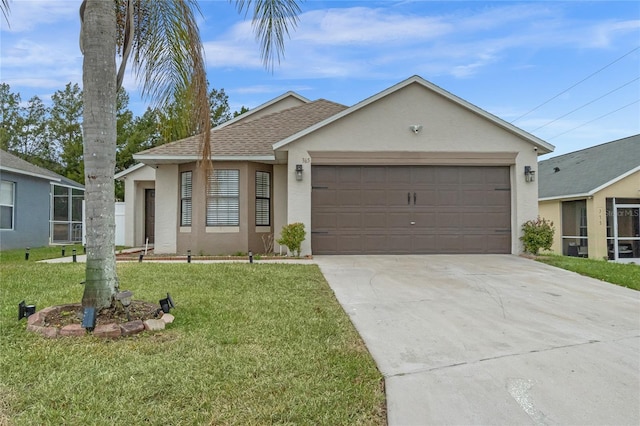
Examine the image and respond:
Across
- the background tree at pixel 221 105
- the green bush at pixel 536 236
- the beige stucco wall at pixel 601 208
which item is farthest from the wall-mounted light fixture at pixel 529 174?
the background tree at pixel 221 105

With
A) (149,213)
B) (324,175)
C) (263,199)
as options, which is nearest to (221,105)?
(149,213)

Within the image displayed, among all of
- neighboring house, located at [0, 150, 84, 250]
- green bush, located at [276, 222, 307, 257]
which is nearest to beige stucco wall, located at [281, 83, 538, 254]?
green bush, located at [276, 222, 307, 257]

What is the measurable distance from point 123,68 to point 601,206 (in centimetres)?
1700

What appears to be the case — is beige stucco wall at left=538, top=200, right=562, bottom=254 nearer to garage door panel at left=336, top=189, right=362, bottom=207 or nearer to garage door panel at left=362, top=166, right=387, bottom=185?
garage door panel at left=362, top=166, right=387, bottom=185

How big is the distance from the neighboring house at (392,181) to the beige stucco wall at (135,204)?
481cm

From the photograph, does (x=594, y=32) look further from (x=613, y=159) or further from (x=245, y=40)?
(x=245, y=40)

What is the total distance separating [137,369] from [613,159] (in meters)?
20.1

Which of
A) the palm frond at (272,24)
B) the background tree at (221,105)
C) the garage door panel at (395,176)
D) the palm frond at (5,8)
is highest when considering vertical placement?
the background tree at (221,105)

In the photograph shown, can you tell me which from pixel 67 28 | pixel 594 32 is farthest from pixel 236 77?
pixel 594 32

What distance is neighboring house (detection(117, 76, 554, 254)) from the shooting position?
10938mm

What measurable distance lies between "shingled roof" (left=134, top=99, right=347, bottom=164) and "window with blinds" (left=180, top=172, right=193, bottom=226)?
680 mm

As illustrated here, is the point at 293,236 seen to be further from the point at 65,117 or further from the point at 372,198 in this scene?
the point at 65,117

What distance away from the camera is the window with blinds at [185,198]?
11.8 meters

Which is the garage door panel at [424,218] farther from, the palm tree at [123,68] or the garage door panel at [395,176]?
the palm tree at [123,68]
